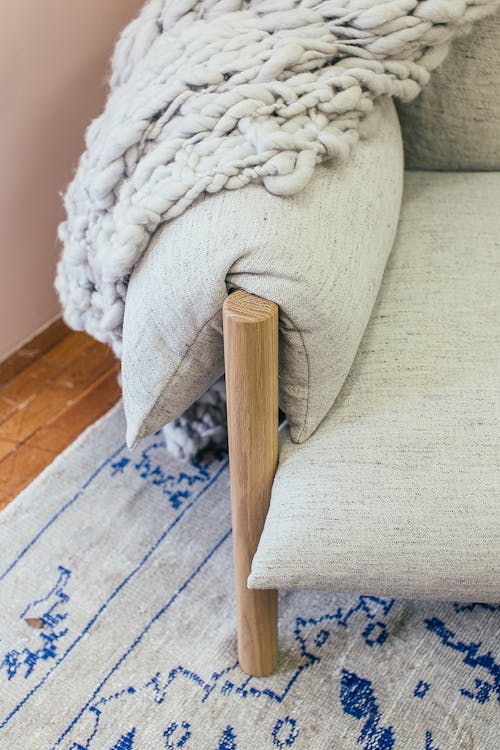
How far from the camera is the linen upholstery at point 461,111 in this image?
3.83 feet

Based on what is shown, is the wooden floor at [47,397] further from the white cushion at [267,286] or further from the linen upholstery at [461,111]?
the linen upholstery at [461,111]

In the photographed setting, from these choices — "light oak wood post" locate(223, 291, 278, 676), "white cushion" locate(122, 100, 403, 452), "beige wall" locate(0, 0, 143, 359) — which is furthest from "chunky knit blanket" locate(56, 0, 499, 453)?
"beige wall" locate(0, 0, 143, 359)

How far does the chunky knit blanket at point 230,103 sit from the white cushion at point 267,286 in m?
0.03

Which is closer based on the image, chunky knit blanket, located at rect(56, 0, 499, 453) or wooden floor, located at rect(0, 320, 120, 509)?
chunky knit blanket, located at rect(56, 0, 499, 453)

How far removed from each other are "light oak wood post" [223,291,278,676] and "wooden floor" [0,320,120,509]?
51 centimetres

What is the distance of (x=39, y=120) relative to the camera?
55.2 inches

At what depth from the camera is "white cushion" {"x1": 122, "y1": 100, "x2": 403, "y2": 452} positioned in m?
0.82

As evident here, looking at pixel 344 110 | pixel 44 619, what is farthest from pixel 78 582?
pixel 344 110

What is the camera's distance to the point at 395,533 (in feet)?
2.74

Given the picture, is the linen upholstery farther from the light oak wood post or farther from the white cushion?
the light oak wood post

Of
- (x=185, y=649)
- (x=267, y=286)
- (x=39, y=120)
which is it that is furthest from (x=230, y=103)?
(x=185, y=649)

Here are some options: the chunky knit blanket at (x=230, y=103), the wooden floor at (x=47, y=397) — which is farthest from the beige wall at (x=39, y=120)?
the chunky knit blanket at (x=230, y=103)

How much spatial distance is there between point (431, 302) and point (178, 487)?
1.81 feet

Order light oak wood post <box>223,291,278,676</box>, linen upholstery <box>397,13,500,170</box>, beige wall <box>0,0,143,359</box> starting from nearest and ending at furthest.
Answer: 1. light oak wood post <box>223,291,278,676</box>
2. linen upholstery <box>397,13,500,170</box>
3. beige wall <box>0,0,143,359</box>
